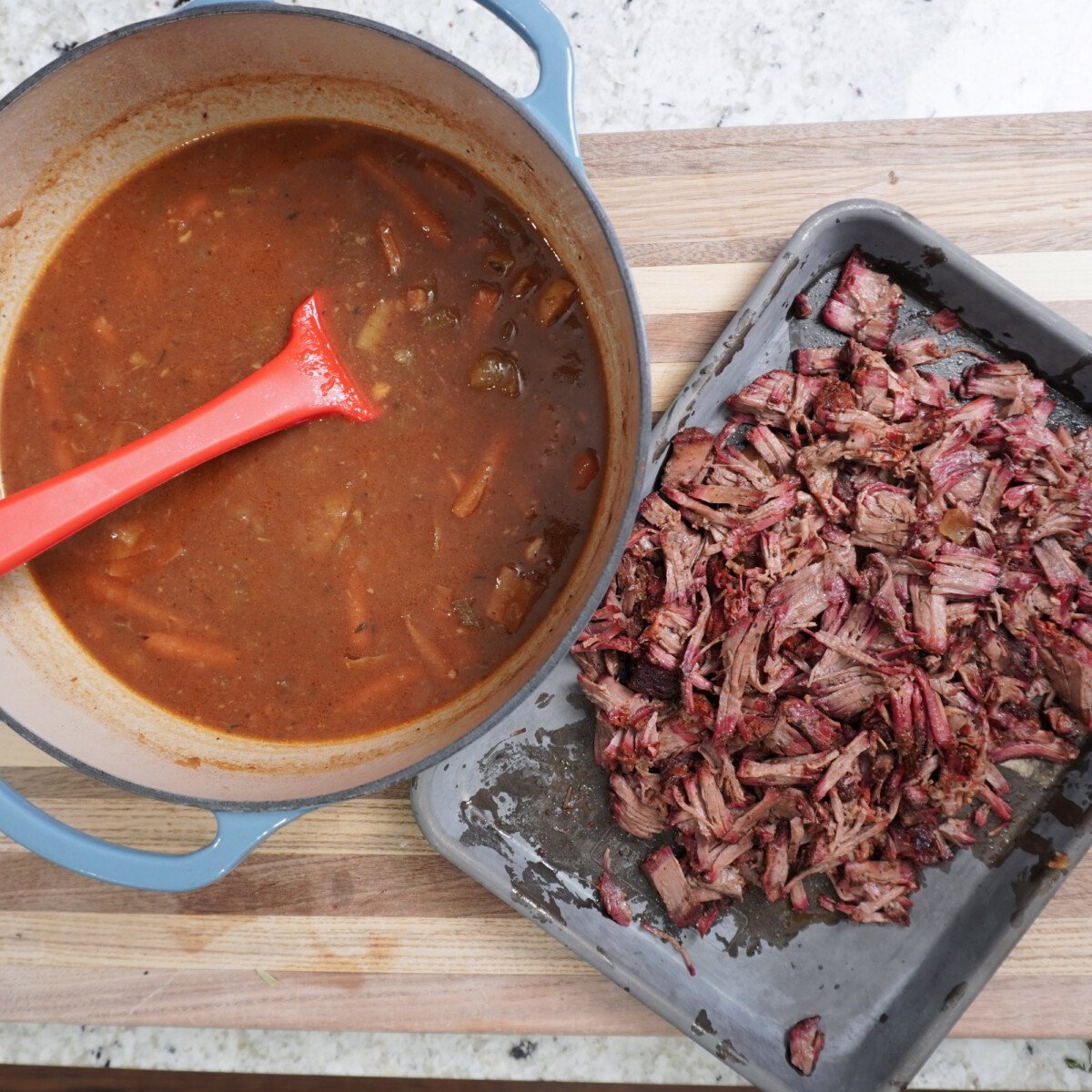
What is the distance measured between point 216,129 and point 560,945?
180cm

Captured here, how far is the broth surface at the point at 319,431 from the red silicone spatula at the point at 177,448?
56mm

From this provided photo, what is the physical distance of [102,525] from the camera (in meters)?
1.64

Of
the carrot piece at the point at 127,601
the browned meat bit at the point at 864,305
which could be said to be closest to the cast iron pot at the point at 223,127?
the carrot piece at the point at 127,601

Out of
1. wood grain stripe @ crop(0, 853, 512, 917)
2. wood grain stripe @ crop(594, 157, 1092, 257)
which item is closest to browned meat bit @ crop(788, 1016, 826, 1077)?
wood grain stripe @ crop(0, 853, 512, 917)

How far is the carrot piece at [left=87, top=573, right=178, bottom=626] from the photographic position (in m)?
1.62

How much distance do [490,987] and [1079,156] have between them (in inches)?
85.6

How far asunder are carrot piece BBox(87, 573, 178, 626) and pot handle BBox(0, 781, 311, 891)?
356 mm

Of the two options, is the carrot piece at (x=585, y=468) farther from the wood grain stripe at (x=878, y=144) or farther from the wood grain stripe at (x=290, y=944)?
the wood grain stripe at (x=290, y=944)

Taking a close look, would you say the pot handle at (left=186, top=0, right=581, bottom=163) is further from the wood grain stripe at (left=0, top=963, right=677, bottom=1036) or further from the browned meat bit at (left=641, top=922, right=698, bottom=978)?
the wood grain stripe at (left=0, top=963, right=677, bottom=1036)

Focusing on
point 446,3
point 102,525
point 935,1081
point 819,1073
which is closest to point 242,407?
point 102,525

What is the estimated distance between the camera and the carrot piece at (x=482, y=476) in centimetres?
157

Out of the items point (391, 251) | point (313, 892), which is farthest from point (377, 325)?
point (313, 892)

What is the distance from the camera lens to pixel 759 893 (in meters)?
1.82

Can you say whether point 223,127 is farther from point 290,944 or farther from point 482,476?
point 290,944
